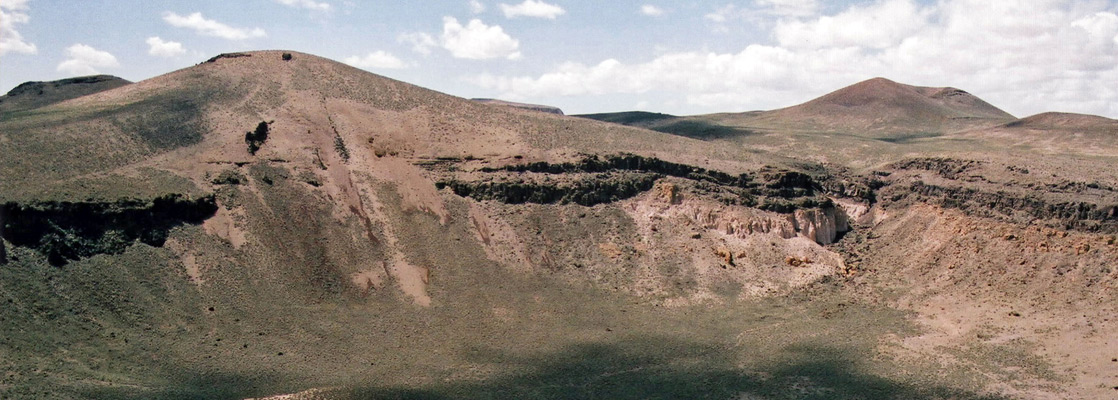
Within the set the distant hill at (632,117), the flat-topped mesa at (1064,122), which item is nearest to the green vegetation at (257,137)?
the distant hill at (632,117)

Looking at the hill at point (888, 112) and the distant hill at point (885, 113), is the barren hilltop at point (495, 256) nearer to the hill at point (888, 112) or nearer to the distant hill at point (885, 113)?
the distant hill at point (885, 113)

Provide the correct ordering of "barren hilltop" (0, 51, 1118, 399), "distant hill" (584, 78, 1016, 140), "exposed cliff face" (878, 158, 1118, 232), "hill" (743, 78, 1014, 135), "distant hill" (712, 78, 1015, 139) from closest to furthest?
"barren hilltop" (0, 51, 1118, 399)
"exposed cliff face" (878, 158, 1118, 232)
"distant hill" (584, 78, 1016, 140)
"distant hill" (712, 78, 1015, 139)
"hill" (743, 78, 1014, 135)

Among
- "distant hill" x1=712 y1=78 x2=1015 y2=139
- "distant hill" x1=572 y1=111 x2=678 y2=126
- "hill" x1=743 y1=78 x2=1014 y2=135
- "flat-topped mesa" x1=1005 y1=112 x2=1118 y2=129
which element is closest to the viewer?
"flat-topped mesa" x1=1005 y1=112 x2=1118 y2=129

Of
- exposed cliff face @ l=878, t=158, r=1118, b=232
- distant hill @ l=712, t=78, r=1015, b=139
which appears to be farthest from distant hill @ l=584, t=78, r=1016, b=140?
exposed cliff face @ l=878, t=158, r=1118, b=232

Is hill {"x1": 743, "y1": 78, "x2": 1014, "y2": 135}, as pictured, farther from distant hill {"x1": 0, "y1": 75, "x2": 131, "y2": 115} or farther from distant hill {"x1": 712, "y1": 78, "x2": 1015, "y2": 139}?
distant hill {"x1": 0, "y1": 75, "x2": 131, "y2": 115}

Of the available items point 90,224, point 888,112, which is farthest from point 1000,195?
point 888,112

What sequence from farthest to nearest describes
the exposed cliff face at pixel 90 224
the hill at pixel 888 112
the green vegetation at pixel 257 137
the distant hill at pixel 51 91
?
the hill at pixel 888 112
the distant hill at pixel 51 91
the green vegetation at pixel 257 137
the exposed cliff face at pixel 90 224

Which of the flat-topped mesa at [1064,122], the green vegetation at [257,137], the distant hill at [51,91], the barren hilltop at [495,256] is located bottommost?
the barren hilltop at [495,256]

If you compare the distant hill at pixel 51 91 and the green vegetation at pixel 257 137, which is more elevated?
the distant hill at pixel 51 91
